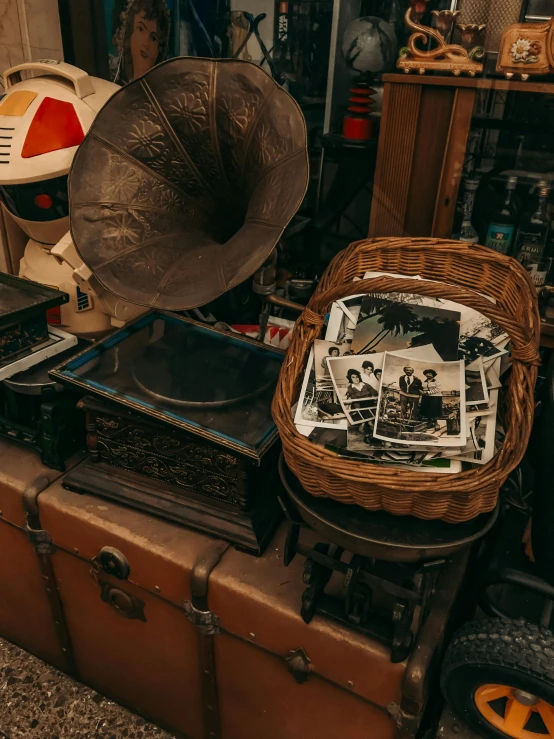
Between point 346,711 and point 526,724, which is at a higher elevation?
point 526,724

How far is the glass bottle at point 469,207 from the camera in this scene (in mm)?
1446

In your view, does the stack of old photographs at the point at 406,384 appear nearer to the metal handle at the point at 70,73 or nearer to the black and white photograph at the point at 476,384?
the black and white photograph at the point at 476,384

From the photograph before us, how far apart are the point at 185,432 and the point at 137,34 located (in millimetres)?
1470

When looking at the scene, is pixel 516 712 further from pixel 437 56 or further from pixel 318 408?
pixel 437 56

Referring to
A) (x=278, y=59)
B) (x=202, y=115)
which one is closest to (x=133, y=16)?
(x=278, y=59)

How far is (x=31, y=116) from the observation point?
1568mm

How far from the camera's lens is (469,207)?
58.4 inches

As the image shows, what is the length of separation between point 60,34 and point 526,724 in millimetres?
2393

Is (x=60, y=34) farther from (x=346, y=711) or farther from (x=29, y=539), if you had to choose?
(x=346, y=711)

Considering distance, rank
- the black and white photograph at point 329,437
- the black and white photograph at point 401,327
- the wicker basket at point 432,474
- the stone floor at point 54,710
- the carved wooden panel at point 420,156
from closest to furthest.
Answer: the wicker basket at point 432,474 < the black and white photograph at point 329,437 < the black and white photograph at point 401,327 < the carved wooden panel at point 420,156 < the stone floor at point 54,710

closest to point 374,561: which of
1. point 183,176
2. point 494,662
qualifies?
point 494,662

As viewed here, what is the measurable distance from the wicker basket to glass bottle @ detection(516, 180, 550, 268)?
0.35 m

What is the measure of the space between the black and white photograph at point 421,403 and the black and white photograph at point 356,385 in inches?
1.1

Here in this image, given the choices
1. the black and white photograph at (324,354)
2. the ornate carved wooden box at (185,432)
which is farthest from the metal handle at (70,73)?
the black and white photograph at (324,354)
